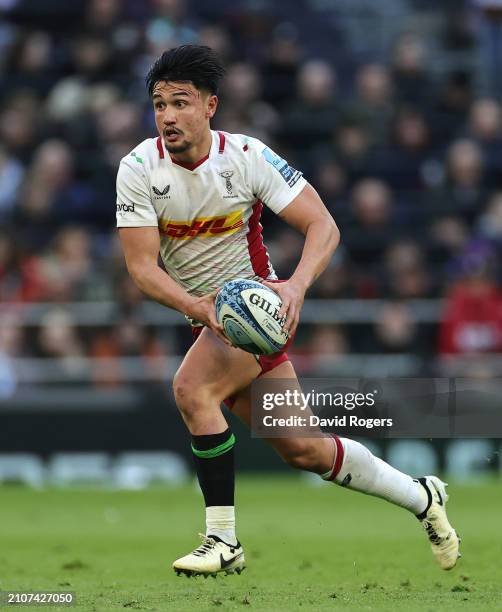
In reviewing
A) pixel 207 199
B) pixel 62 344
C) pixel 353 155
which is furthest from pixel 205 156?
pixel 353 155

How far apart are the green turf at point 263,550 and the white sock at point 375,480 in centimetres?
41

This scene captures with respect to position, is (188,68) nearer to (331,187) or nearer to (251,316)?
(251,316)

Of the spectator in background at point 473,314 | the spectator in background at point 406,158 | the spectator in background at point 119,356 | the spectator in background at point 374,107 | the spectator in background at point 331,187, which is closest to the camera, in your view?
the spectator in background at point 473,314

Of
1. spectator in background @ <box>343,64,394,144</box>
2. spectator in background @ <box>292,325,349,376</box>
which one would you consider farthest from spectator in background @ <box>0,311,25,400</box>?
spectator in background @ <box>343,64,394,144</box>

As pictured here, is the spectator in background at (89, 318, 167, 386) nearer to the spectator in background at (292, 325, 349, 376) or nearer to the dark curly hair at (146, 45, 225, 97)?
the spectator in background at (292, 325, 349, 376)

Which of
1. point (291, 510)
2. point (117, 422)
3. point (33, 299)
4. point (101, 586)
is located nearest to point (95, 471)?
point (117, 422)

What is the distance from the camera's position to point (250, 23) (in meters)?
18.2

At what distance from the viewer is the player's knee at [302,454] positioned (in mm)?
7055

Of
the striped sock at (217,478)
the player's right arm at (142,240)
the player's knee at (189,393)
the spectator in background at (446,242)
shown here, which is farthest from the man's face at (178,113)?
the spectator in background at (446,242)

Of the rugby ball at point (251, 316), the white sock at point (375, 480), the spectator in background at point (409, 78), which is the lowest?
the white sock at point (375, 480)

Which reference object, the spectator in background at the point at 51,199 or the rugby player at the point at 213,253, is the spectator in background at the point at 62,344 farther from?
the rugby player at the point at 213,253

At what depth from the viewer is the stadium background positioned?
14.5m

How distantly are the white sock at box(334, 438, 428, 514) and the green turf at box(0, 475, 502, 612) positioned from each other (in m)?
0.41

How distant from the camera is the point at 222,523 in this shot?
7000mm
